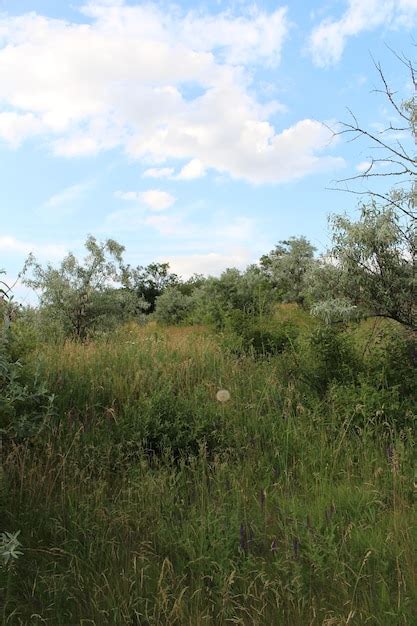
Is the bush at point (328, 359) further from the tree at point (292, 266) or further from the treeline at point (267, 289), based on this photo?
the tree at point (292, 266)

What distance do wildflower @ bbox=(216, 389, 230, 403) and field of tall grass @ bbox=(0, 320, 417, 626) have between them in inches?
4.5

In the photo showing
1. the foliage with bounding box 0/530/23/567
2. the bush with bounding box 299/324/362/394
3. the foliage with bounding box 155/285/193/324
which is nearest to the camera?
the foliage with bounding box 0/530/23/567

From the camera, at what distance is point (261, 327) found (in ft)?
29.3

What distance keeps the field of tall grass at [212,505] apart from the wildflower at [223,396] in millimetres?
114

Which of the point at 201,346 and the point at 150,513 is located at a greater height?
the point at 201,346

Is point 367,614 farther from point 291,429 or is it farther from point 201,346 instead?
point 201,346

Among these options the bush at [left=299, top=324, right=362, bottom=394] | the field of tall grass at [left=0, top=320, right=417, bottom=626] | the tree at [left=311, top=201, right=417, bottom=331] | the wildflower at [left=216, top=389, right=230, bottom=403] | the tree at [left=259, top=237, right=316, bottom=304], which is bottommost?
the field of tall grass at [left=0, top=320, right=417, bottom=626]

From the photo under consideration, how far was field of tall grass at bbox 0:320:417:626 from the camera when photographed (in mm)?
2709

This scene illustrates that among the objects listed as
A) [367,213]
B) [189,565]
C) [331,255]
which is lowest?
[189,565]

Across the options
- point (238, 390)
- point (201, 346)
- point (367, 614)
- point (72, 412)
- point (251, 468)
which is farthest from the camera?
point (201, 346)

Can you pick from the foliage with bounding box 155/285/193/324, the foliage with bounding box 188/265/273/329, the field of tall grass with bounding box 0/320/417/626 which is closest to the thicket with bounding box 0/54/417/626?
the field of tall grass with bounding box 0/320/417/626

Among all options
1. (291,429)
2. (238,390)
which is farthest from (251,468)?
(238,390)

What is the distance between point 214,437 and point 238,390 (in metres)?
1.10

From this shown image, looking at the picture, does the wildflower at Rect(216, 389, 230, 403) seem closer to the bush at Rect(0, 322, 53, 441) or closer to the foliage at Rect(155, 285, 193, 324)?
the bush at Rect(0, 322, 53, 441)
